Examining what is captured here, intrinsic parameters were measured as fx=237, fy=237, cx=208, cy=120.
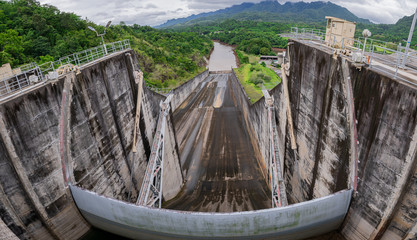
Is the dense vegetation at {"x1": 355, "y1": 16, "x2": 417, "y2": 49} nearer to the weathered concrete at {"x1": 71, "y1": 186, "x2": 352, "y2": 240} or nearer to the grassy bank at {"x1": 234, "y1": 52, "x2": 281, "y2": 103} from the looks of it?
the grassy bank at {"x1": 234, "y1": 52, "x2": 281, "y2": 103}

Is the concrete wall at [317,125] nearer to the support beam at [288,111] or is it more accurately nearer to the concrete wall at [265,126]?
the support beam at [288,111]

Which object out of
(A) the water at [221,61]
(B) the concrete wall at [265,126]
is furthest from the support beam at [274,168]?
(A) the water at [221,61]

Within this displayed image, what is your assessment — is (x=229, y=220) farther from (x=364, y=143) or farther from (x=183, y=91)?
(x=183, y=91)

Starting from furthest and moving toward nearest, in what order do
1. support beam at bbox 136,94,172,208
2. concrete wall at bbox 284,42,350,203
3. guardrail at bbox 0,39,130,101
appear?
support beam at bbox 136,94,172,208, concrete wall at bbox 284,42,350,203, guardrail at bbox 0,39,130,101

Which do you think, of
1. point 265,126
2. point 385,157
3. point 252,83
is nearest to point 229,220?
point 385,157

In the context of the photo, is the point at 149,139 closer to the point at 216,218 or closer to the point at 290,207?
the point at 216,218

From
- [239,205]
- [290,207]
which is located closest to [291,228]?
[290,207]

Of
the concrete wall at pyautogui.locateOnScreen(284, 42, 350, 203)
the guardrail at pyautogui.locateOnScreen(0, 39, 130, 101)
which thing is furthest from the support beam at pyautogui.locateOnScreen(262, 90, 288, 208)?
the guardrail at pyautogui.locateOnScreen(0, 39, 130, 101)
